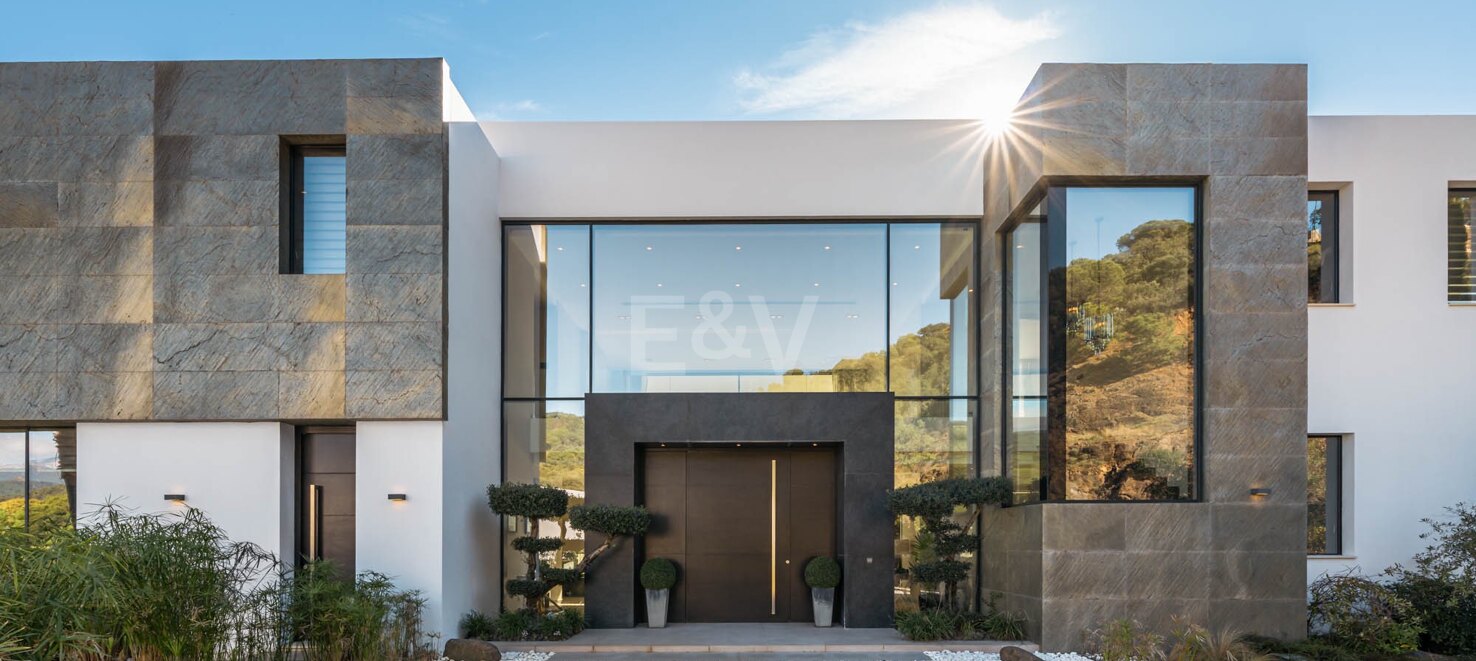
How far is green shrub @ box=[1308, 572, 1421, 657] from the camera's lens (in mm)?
9039

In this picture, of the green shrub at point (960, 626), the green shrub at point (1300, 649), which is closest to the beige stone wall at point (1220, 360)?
the green shrub at point (1300, 649)

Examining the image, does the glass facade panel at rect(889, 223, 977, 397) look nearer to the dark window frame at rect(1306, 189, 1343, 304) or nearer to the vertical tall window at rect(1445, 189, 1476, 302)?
the dark window frame at rect(1306, 189, 1343, 304)

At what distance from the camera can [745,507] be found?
11.6 metres

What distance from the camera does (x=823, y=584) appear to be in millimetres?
10922

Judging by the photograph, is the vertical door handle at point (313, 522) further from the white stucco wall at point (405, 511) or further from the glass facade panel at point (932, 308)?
the glass facade panel at point (932, 308)

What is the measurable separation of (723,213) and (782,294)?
1.16 meters

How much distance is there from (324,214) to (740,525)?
18.4ft

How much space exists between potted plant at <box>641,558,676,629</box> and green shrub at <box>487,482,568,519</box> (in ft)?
3.89

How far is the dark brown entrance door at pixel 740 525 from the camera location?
11.5 meters

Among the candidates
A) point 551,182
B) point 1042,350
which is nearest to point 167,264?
point 551,182

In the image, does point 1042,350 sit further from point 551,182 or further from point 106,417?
point 106,417

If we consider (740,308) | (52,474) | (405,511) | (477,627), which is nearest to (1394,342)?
(740,308)

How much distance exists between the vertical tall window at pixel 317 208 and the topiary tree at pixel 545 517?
9.48ft

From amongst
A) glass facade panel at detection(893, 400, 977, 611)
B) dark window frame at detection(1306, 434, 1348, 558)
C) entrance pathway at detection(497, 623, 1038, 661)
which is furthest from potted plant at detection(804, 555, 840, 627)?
dark window frame at detection(1306, 434, 1348, 558)
